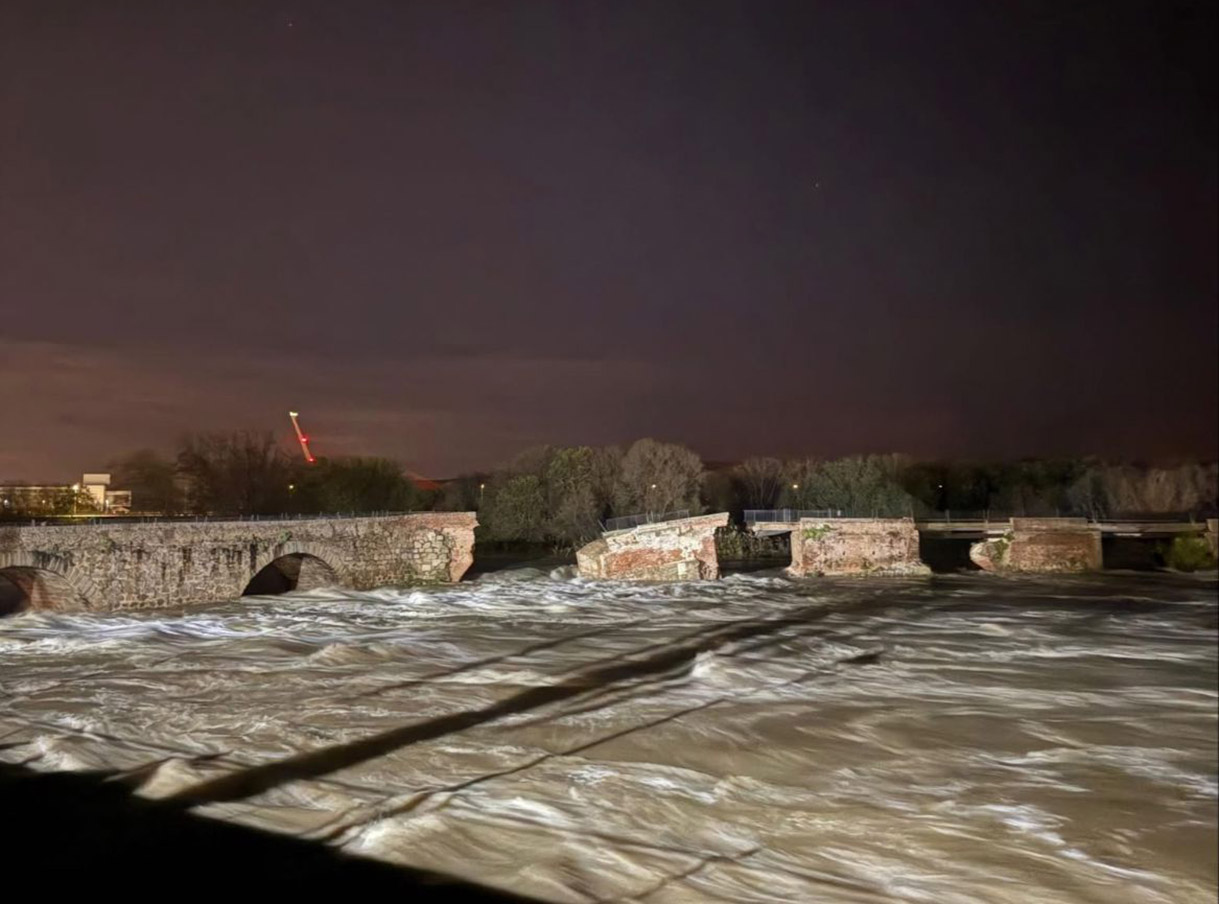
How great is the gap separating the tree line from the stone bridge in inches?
643

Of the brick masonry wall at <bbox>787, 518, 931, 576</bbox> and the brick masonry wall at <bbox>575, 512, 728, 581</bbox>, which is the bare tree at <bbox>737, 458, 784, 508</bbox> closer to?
the brick masonry wall at <bbox>787, 518, 931, 576</bbox>

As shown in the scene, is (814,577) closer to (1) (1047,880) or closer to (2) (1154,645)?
(2) (1154,645)

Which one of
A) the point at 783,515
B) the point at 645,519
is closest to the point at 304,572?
the point at 645,519

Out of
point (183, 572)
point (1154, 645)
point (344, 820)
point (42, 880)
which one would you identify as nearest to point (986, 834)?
point (344, 820)

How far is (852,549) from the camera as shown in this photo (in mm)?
27312

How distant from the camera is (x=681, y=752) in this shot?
8422 mm

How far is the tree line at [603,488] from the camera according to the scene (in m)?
40.6

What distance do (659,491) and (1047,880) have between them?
125 feet

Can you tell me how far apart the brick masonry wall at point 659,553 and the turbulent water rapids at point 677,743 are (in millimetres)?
7396

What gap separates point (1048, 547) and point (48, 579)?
1023 inches

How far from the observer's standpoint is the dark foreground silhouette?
5109mm

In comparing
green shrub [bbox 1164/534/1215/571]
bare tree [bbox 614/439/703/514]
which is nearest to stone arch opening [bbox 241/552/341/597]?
bare tree [bbox 614/439/703/514]

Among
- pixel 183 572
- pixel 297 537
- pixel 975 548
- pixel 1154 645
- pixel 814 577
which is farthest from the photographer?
pixel 975 548

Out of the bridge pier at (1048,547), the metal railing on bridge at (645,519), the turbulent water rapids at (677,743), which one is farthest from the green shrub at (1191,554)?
the metal railing on bridge at (645,519)
